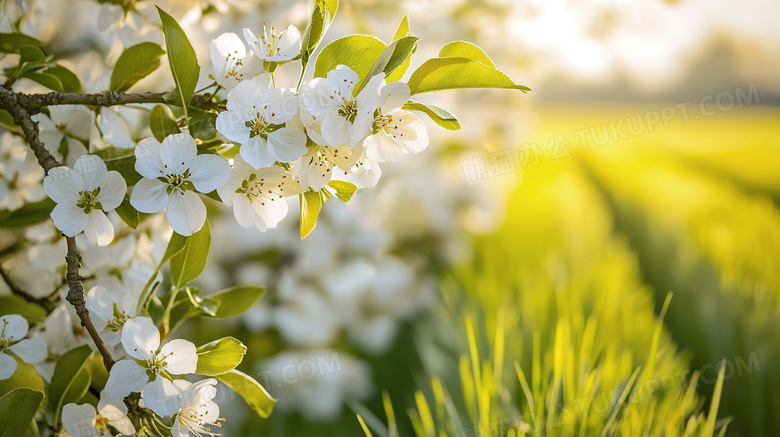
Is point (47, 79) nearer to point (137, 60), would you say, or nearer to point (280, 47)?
point (137, 60)

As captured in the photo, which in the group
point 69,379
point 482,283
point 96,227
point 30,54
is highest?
point 30,54

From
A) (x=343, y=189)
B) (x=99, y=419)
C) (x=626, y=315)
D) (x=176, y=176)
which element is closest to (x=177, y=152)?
(x=176, y=176)

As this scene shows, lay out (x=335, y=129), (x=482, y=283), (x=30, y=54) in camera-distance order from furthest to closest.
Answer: (x=482, y=283)
(x=30, y=54)
(x=335, y=129)

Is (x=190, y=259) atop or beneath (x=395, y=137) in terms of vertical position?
beneath

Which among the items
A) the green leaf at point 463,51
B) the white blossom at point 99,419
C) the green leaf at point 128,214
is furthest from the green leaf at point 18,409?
the green leaf at point 463,51

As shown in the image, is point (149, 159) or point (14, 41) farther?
point (14, 41)

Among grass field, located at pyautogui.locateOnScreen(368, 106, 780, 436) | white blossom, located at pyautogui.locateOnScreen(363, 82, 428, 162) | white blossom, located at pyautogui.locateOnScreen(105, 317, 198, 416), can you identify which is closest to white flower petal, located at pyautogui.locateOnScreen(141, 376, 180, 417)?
white blossom, located at pyautogui.locateOnScreen(105, 317, 198, 416)

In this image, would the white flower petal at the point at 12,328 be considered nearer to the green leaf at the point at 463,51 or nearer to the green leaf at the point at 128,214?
the green leaf at the point at 128,214
